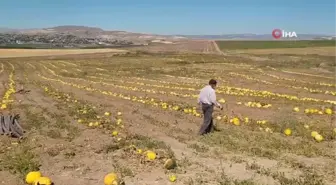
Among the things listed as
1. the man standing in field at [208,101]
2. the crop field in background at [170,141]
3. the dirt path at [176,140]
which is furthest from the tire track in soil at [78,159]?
the man standing in field at [208,101]

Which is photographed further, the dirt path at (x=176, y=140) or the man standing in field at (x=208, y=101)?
the man standing in field at (x=208, y=101)

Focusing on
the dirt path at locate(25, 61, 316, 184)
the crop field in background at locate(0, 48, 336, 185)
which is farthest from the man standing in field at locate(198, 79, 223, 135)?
the dirt path at locate(25, 61, 316, 184)

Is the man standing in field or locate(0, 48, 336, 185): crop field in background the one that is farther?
the man standing in field

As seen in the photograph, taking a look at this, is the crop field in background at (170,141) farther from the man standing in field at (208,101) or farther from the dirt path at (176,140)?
the man standing in field at (208,101)

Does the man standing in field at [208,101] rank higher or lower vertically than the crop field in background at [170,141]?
A: higher

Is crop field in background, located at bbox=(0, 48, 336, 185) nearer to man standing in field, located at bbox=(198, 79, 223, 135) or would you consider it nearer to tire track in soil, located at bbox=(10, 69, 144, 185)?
tire track in soil, located at bbox=(10, 69, 144, 185)

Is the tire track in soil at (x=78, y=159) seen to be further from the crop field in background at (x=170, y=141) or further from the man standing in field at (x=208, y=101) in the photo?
the man standing in field at (x=208, y=101)

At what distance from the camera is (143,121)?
15258 millimetres

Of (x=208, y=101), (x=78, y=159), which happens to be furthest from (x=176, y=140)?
(x=78, y=159)

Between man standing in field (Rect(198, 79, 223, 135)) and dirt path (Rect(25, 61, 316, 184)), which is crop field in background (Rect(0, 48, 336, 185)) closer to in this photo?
dirt path (Rect(25, 61, 316, 184))

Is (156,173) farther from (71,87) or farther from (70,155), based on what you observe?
(71,87)

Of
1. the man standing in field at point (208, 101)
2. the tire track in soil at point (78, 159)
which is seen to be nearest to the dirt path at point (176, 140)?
the man standing in field at point (208, 101)

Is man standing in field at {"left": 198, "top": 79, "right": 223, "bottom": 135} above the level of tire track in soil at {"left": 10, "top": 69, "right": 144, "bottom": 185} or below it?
above

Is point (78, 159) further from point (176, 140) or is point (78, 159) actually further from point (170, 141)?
point (176, 140)
